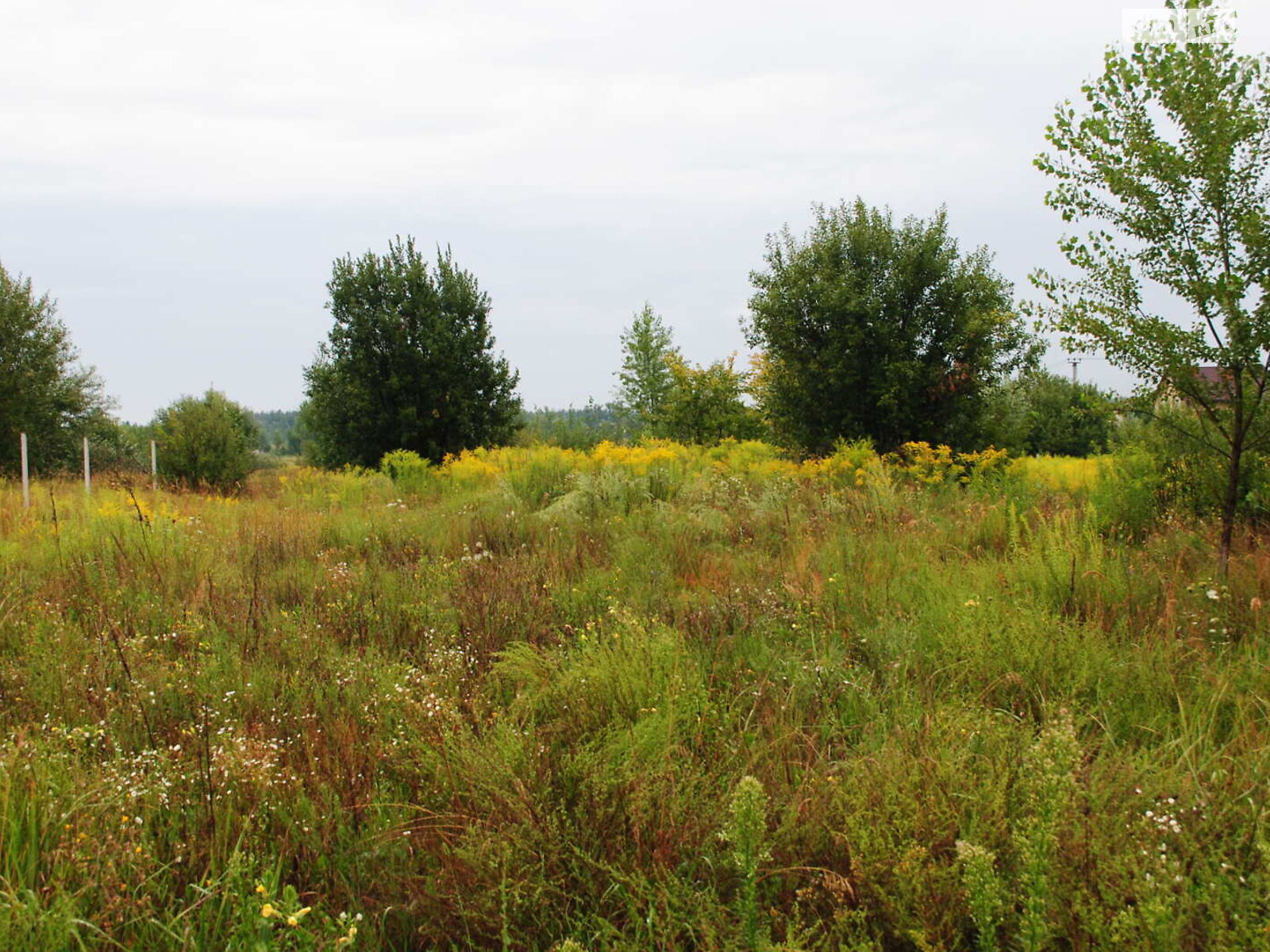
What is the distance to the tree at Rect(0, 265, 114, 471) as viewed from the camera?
64.7ft

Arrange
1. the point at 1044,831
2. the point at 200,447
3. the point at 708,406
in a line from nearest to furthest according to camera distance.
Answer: the point at 1044,831
the point at 200,447
the point at 708,406

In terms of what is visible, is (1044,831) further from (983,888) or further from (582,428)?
(582,428)

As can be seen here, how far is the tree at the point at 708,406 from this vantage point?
26.3 meters

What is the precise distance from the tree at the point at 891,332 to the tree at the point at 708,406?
1246 cm

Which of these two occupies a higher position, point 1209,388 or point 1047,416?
point 1047,416

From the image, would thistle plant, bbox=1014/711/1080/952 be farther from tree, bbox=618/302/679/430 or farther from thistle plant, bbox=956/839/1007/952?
tree, bbox=618/302/679/430

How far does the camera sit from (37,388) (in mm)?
20266

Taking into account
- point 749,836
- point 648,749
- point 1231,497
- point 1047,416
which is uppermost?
point 1047,416

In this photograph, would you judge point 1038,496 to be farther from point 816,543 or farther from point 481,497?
point 481,497

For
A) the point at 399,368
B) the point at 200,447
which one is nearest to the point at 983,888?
the point at 399,368

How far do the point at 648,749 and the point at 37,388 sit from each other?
23631mm

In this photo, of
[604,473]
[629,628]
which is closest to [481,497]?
[604,473]

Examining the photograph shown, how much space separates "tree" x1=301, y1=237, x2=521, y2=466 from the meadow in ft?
41.8

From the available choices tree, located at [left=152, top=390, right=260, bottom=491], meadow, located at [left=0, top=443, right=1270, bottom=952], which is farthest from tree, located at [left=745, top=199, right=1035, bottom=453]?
tree, located at [left=152, top=390, right=260, bottom=491]
